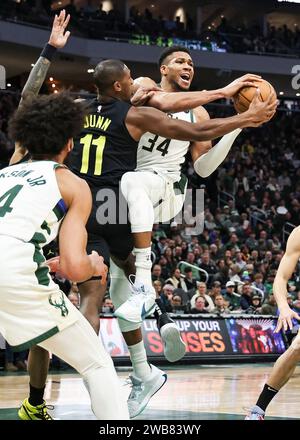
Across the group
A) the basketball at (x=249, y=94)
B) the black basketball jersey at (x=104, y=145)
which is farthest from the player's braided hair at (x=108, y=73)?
the basketball at (x=249, y=94)

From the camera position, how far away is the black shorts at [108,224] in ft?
21.5

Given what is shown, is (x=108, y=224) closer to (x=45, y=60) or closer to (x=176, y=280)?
(x=45, y=60)

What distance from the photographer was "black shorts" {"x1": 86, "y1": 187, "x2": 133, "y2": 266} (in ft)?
21.5

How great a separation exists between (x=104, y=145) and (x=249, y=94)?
1.18 m

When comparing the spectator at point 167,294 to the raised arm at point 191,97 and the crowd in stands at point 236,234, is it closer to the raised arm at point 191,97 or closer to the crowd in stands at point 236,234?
the crowd in stands at point 236,234

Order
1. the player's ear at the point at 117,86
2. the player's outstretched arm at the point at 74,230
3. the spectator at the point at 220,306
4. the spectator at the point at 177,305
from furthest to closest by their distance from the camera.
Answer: the spectator at the point at 220,306 → the spectator at the point at 177,305 → the player's ear at the point at 117,86 → the player's outstretched arm at the point at 74,230

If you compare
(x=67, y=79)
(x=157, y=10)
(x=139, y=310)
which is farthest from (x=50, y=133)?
(x=157, y=10)

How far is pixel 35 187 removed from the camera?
470 centimetres

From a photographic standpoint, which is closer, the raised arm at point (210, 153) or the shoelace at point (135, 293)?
the shoelace at point (135, 293)

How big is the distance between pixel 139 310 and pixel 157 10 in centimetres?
2827

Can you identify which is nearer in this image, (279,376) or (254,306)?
(279,376)

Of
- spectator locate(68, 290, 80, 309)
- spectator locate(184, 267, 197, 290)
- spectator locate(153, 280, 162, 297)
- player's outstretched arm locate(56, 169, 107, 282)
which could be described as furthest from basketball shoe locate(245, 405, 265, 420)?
spectator locate(184, 267, 197, 290)

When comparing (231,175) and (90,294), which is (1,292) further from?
(231,175)

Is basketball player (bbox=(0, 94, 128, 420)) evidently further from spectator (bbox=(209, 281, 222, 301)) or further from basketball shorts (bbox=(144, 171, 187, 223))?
spectator (bbox=(209, 281, 222, 301))
